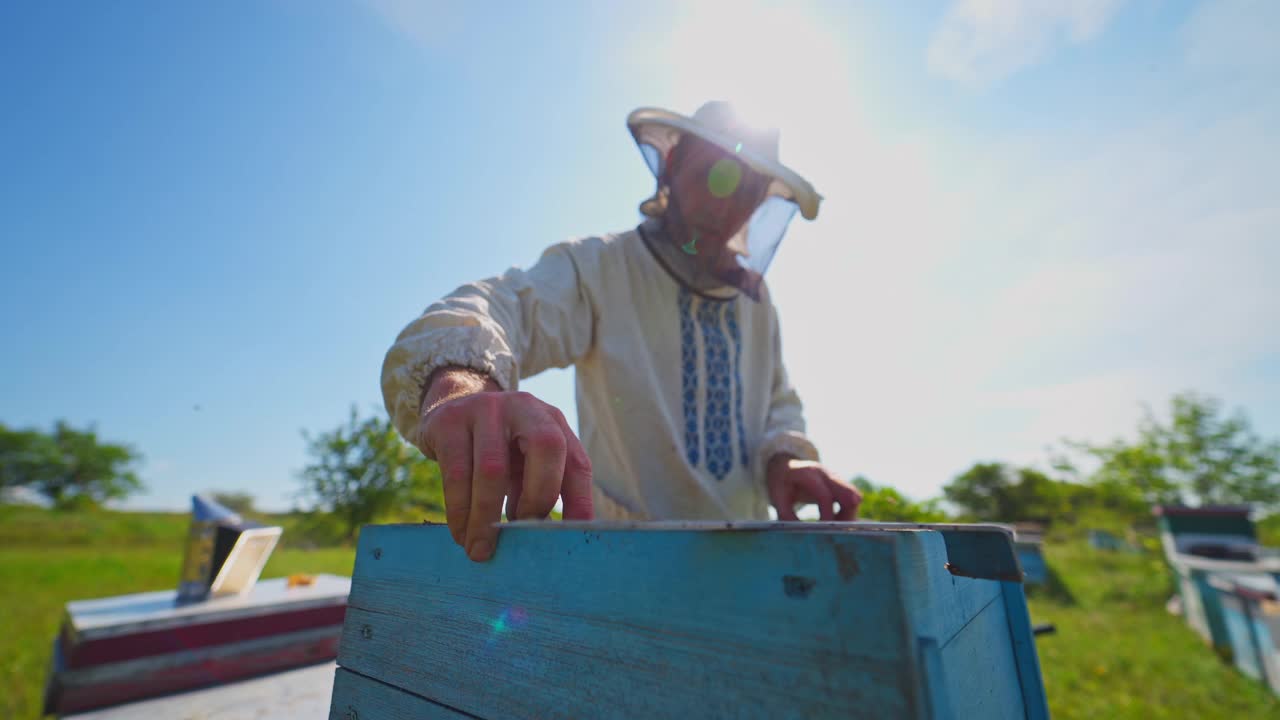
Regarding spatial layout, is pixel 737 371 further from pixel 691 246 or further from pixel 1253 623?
pixel 1253 623

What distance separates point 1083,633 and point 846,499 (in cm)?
749

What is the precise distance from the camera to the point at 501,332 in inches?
43.0

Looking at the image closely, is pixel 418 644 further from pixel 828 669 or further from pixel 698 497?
pixel 698 497

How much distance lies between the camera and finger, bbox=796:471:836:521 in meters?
Answer: 1.58

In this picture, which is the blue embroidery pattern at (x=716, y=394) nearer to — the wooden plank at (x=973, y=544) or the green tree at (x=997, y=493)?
the wooden plank at (x=973, y=544)

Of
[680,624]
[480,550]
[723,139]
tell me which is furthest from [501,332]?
[723,139]

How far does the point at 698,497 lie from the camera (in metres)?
1.73

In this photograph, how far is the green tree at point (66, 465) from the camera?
3731 centimetres

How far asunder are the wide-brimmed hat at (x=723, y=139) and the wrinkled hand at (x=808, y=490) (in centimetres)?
105

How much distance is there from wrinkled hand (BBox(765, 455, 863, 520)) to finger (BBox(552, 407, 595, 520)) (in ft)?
3.45

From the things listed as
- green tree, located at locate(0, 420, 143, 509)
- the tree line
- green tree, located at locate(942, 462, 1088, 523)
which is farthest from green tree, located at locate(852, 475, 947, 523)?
green tree, located at locate(0, 420, 143, 509)

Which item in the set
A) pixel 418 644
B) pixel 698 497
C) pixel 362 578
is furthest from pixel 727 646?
pixel 698 497

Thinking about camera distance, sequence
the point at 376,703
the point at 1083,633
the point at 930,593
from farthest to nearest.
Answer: the point at 1083,633, the point at 376,703, the point at 930,593

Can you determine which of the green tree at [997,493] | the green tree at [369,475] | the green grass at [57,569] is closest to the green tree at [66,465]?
the green grass at [57,569]
